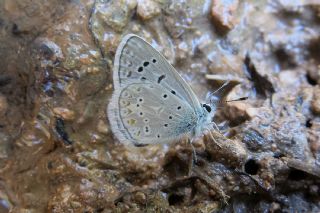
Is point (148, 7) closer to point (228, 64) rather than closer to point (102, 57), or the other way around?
point (102, 57)

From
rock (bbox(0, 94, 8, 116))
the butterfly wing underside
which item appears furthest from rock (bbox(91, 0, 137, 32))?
rock (bbox(0, 94, 8, 116))

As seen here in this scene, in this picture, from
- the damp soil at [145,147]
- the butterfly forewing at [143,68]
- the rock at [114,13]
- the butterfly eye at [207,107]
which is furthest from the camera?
the rock at [114,13]

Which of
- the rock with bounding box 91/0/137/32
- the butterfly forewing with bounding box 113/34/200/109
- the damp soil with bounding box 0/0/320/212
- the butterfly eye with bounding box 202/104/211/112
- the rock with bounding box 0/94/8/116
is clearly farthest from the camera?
the rock with bounding box 91/0/137/32

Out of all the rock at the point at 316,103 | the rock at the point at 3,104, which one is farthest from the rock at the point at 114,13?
the rock at the point at 316,103

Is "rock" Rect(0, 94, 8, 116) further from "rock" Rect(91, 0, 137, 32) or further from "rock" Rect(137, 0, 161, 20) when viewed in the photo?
"rock" Rect(137, 0, 161, 20)

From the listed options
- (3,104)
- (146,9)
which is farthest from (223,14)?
(3,104)

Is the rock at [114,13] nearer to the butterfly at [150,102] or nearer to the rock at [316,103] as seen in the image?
the butterfly at [150,102]

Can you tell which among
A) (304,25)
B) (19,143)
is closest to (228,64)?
(304,25)
